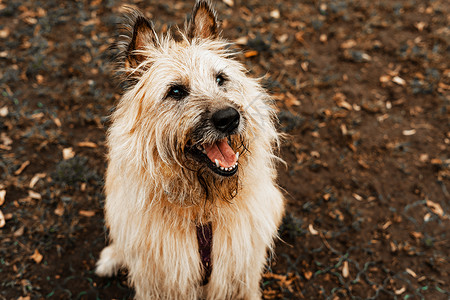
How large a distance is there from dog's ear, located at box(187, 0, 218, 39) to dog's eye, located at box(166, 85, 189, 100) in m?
0.46

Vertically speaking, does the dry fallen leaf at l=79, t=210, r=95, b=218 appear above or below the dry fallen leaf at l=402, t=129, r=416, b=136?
below

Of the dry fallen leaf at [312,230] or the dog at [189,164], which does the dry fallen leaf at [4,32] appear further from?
the dry fallen leaf at [312,230]

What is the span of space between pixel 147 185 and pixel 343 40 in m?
4.32

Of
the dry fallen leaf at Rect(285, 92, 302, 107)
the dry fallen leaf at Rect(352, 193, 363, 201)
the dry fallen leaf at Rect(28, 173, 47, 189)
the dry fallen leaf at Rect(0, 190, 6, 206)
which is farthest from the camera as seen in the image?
the dry fallen leaf at Rect(285, 92, 302, 107)

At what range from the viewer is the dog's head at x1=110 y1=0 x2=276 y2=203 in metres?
2.01

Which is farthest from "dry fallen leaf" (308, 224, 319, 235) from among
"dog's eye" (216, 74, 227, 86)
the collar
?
"dog's eye" (216, 74, 227, 86)

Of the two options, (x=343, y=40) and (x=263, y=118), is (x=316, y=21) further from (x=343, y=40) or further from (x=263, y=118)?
(x=263, y=118)

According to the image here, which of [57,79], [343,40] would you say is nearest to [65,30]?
[57,79]

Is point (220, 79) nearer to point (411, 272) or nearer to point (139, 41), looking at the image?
point (139, 41)

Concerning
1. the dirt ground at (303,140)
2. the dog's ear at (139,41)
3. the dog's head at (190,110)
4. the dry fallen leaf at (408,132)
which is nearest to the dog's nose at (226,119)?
the dog's head at (190,110)

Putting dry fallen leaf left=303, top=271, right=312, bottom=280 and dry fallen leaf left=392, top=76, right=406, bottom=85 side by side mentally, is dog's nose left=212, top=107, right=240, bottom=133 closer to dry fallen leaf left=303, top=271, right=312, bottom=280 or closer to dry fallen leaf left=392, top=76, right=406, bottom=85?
dry fallen leaf left=303, top=271, right=312, bottom=280

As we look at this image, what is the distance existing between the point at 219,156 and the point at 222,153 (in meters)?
0.03

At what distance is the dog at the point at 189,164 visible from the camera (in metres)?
2.06

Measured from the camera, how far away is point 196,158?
210cm
